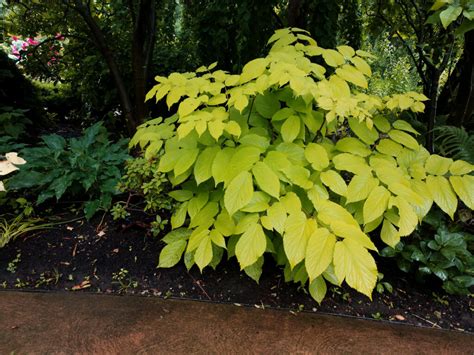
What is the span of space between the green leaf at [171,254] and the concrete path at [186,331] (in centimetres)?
18

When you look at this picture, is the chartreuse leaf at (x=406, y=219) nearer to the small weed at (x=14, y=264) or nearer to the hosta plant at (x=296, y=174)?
the hosta plant at (x=296, y=174)

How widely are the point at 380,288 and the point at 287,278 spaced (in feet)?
1.63

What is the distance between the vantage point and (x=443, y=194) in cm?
150

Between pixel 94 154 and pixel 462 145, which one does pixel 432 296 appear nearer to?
pixel 462 145

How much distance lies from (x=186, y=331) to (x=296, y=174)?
0.84 meters

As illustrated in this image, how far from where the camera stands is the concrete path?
4.78 feet

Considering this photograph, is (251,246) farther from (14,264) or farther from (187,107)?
(14,264)

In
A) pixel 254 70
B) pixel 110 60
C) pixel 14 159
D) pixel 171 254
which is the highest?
pixel 110 60

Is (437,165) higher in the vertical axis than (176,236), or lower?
higher

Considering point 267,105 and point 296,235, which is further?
point 267,105

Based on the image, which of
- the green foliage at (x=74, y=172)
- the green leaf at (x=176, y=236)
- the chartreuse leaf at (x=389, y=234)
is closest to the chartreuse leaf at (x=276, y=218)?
the chartreuse leaf at (x=389, y=234)

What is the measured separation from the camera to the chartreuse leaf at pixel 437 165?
5.15 ft

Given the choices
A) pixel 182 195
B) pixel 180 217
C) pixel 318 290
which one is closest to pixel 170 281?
pixel 180 217

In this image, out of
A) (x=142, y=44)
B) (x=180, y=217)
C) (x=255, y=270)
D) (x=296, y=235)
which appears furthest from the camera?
(x=142, y=44)
